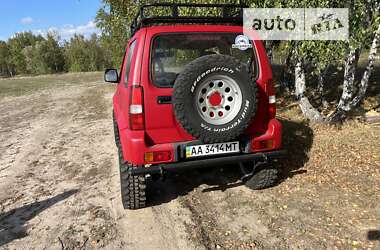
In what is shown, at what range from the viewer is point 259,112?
12.5 ft

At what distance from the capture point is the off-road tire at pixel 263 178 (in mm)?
4164

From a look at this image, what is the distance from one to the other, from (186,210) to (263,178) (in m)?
1.04

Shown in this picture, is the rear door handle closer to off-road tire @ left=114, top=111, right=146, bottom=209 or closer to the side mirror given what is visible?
off-road tire @ left=114, top=111, right=146, bottom=209

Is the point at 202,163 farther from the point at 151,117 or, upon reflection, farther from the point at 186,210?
the point at 151,117

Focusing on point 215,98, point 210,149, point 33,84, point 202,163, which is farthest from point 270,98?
point 33,84

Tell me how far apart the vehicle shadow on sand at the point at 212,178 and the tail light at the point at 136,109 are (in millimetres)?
1076

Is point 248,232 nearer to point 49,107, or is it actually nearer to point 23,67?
point 49,107

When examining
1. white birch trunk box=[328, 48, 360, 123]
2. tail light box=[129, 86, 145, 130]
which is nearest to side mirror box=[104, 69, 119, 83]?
tail light box=[129, 86, 145, 130]

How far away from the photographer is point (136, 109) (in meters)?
3.43

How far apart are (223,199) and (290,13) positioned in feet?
9.88

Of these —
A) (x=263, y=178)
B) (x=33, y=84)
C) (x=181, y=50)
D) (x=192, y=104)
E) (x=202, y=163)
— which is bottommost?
(x=263, y=178)

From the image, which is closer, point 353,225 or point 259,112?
point 353,225

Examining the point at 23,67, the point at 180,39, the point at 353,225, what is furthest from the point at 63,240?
the point at 23,67

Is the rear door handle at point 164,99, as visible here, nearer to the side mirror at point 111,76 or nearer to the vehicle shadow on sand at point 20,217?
the side mirror at point 111,76
